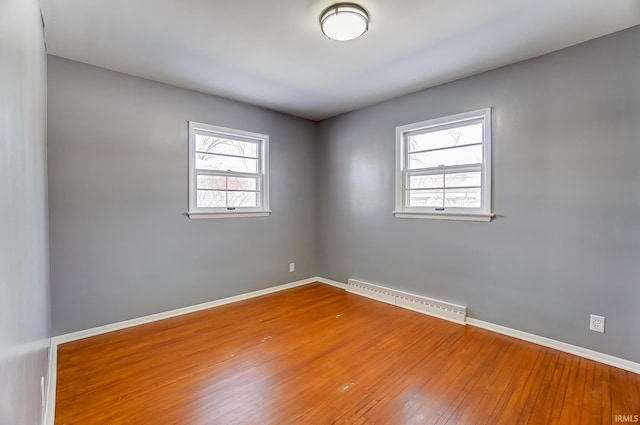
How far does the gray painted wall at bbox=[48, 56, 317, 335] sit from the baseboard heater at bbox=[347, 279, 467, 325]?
1.40 m

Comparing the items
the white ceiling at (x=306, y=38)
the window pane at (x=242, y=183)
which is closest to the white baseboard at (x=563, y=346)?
the white ceiling at (x=306, y=38)

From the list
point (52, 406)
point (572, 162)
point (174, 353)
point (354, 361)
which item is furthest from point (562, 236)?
point (52, 406)

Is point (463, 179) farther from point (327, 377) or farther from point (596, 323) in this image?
point (327, 377)

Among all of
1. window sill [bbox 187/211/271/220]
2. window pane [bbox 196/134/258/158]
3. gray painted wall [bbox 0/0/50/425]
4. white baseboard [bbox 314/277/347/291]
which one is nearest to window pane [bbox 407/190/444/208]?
white baseboard [bbox 314/277/347/291]

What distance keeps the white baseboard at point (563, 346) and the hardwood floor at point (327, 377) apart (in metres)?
0.08

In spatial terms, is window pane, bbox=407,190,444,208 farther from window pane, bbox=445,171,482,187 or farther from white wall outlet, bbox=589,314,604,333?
white wall outlet, bbox=589,314,604,333

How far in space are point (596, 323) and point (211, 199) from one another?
13.2 ft

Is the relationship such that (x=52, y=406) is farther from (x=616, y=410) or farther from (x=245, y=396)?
(x=616, y=410)

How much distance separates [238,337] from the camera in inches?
110

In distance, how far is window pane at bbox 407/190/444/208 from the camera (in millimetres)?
3434

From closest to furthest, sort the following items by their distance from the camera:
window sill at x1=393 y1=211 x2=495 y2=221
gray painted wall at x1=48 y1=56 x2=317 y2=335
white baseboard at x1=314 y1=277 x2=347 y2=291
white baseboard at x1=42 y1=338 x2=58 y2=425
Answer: white baseboard at x1=42 y1=338 x2=58 y2=425
gray painted wall at x1=48 y1=56 x2=317 y2=335
window sill at x1=393 y1=211 x2=495 y2=221
white baseboard at x1=314 y1=277 x2=347 y2=291

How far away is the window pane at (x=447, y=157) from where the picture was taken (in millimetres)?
3156

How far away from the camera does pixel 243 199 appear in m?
4.02

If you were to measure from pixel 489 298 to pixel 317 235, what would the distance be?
261cm
